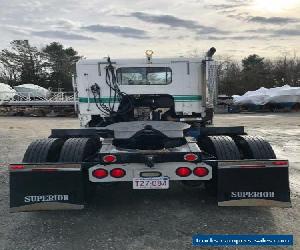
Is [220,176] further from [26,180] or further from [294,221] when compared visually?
[26,180]

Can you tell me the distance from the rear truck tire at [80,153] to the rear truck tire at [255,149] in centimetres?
226

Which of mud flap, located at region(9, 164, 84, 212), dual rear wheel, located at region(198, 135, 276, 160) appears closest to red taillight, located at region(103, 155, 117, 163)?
mud flap, located at region(9, 164, 84, 212)

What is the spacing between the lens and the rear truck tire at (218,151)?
557 cm

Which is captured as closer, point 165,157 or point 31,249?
point 31,249

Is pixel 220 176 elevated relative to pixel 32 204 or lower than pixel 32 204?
elevated

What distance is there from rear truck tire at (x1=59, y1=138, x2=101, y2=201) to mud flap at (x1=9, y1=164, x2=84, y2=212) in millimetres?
233

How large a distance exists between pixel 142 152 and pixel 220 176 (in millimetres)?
1081

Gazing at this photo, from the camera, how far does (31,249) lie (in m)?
4.34

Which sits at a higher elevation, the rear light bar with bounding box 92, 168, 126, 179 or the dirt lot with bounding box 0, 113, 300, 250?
the rear light bar with bounding box 92, 168, 126, 179

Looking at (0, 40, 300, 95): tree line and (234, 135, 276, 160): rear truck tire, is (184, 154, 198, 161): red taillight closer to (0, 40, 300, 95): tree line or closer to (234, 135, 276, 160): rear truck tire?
(234, 135, 276, 160): rear truck tire

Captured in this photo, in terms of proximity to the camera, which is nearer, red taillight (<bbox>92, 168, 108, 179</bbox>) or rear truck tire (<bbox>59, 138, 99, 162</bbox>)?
red taillight (<bbox>92, 168, 108, 179</bbox>)

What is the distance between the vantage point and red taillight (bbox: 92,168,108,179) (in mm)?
5340

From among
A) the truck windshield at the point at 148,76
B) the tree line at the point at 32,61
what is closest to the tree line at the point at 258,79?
the tree line at the point at 32,61

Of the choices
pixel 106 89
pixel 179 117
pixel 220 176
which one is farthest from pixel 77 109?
pixel 220 176
